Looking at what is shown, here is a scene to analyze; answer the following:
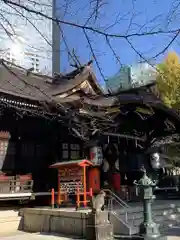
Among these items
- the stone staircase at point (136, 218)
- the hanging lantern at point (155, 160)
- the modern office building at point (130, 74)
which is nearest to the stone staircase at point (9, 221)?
the stone staircase at point (136, 218)

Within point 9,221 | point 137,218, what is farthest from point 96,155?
point 9,221

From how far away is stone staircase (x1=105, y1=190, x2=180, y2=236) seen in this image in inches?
480

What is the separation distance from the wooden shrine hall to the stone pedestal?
4.81 meters

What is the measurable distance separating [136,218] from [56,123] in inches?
275

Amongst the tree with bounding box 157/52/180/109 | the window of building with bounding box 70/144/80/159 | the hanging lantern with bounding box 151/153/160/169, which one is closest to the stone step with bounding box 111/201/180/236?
the window of building with bounding box 70/144/80/159

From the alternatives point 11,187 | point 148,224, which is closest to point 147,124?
point 11,187

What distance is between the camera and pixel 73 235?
12.5 metres

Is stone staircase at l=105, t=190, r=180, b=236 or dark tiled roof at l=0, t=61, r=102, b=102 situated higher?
dark tiled roof at l=0, t=61, r=102, b=102

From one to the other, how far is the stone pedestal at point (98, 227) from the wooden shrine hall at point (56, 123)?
481cm

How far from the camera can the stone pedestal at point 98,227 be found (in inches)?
443

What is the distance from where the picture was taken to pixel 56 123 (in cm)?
1786

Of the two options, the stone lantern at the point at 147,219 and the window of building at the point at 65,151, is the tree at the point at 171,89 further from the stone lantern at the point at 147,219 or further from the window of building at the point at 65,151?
the stone lantern at the point at 147,219

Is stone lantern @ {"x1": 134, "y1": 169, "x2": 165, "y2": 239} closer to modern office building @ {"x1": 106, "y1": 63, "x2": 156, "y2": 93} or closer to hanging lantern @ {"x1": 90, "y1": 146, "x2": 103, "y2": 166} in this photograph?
modern office building @ {"x1": 106, "y1": 63, "x2": 156, "y2": 93}

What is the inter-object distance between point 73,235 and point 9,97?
641 centimetres
